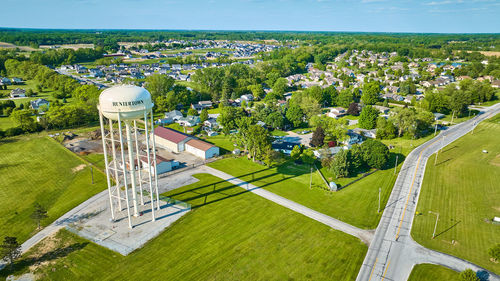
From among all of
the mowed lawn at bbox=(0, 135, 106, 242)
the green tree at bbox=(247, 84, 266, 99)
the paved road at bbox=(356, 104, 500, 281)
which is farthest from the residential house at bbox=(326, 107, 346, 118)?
the mowed lawn at bbox=(0, 135, 106, 242)

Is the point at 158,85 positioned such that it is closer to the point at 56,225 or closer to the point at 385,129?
the point at 56,225

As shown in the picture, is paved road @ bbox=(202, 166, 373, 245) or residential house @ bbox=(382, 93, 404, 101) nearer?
paved road @ bbox=(202, 166, 373, 245)

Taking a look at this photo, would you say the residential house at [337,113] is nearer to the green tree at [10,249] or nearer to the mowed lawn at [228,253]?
the mowed lawn at [228,253]

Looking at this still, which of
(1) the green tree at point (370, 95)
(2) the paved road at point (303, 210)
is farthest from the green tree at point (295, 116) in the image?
(1) the green tree at point (370, 95)

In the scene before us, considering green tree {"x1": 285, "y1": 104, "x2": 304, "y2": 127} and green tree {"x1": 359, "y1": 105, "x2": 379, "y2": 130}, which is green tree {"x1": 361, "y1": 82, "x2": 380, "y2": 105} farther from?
green tree {"x1": 285, "y1": 104, "x2": 304, "y2": 127}

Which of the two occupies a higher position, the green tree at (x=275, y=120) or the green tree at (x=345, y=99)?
the green tree at (x=345, y=99)

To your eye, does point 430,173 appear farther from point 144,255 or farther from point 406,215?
point 144,255

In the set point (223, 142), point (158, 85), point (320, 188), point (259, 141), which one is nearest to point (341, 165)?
point (320, 188)

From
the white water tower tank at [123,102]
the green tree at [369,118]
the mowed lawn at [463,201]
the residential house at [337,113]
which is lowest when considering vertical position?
the mowed lawn at [463,201]
